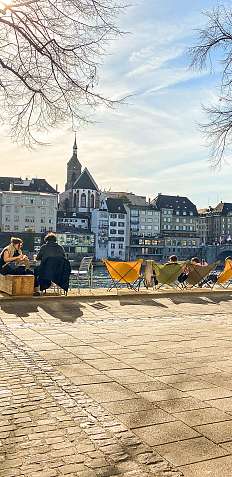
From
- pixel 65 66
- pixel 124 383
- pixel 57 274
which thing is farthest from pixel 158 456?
pixel 57 274

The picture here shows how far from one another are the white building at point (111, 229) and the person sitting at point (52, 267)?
351 feet

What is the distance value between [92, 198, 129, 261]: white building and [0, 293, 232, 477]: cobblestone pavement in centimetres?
11116

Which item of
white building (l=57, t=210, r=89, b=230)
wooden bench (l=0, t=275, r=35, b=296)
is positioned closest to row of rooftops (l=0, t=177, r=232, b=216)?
white building (l=57, t=210, r=89, b=230)

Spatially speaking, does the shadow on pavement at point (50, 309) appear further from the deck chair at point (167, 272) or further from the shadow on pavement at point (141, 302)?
the deck chair at point (167, 272)

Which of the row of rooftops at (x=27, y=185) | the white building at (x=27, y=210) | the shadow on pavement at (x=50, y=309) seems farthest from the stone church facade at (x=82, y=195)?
the shadow on pavement at (x=50, y=309)

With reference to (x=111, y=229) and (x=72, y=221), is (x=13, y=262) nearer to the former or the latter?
(x=111, y=229)

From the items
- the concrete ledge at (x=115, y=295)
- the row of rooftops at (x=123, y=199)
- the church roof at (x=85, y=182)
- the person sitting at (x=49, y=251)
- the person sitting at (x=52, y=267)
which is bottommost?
the concrete ledge at (x=115, y=295)

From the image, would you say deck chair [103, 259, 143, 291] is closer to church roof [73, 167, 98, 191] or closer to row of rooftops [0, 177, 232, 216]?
row of rooftops [0, 177, 232, 216]

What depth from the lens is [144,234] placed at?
412 feet

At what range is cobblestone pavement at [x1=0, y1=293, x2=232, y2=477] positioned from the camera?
2889mm

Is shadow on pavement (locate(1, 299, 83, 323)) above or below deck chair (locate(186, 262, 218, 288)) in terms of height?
below

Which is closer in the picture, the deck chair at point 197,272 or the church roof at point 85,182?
the deck chair at point 197,272

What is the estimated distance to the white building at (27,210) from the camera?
11188cm

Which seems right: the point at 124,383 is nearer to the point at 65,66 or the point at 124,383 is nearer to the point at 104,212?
the point at 65,66
